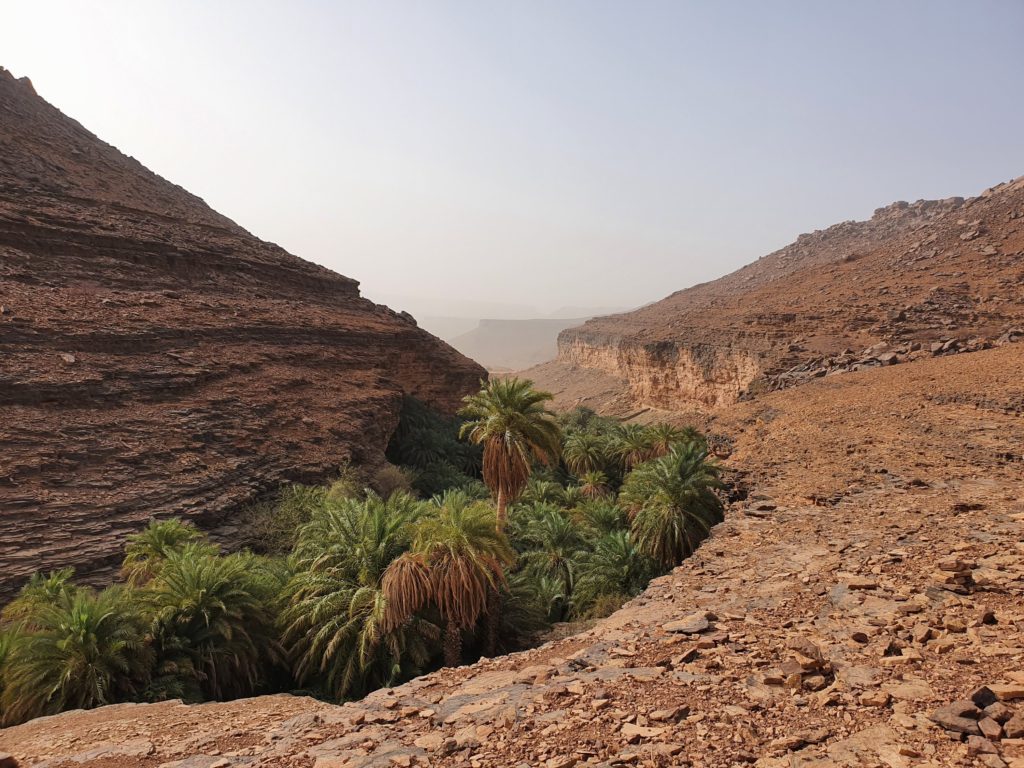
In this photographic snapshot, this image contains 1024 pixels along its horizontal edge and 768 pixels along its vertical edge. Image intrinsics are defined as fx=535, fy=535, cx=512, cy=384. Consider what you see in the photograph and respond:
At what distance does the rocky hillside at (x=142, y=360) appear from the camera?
50.5 ft

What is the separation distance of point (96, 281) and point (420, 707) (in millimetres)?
24455

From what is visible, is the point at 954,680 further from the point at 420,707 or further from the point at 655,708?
the point at 420,707

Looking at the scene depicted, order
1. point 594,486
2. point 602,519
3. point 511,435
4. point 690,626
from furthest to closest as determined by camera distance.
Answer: point 594,486
point 602,519
point 511,435
point 690,626

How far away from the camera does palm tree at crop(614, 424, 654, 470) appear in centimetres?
2303

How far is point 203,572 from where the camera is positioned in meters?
10.4

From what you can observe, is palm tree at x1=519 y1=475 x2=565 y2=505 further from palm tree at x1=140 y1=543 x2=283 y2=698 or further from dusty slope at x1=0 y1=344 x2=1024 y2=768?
palm tree at x1=140 y1=543 x2=283 y2=698

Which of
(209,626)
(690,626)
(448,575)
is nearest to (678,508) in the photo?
(448,575)

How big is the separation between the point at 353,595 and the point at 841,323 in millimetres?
32890

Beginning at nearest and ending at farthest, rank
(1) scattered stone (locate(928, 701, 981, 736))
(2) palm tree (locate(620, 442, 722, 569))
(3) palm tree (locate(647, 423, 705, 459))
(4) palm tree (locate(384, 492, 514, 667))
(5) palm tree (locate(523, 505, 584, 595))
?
(1) scattered stone (locate(928, 701, 981, 736)), (4) palm tree (locate(384, 492, 514, 667)), (2) palm tree (locate(620, 442, 722, 569)), (5) palm tree (locate(523, 505, 584, 595)), (3) palm tree (locate(647, 423, 705, 459))

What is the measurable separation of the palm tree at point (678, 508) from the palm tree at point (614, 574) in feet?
1.33

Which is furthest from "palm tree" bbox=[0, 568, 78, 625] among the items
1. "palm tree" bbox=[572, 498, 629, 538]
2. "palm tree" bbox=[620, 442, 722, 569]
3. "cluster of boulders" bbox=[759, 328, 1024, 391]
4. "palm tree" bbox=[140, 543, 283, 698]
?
"cluster of boulders" bbox=[759, 328, 1024, 391]

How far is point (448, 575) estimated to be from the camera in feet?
34.3

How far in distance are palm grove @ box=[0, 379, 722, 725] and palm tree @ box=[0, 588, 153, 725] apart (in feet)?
0.08

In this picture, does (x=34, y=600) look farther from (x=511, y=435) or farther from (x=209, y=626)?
(x=511, y=435)
